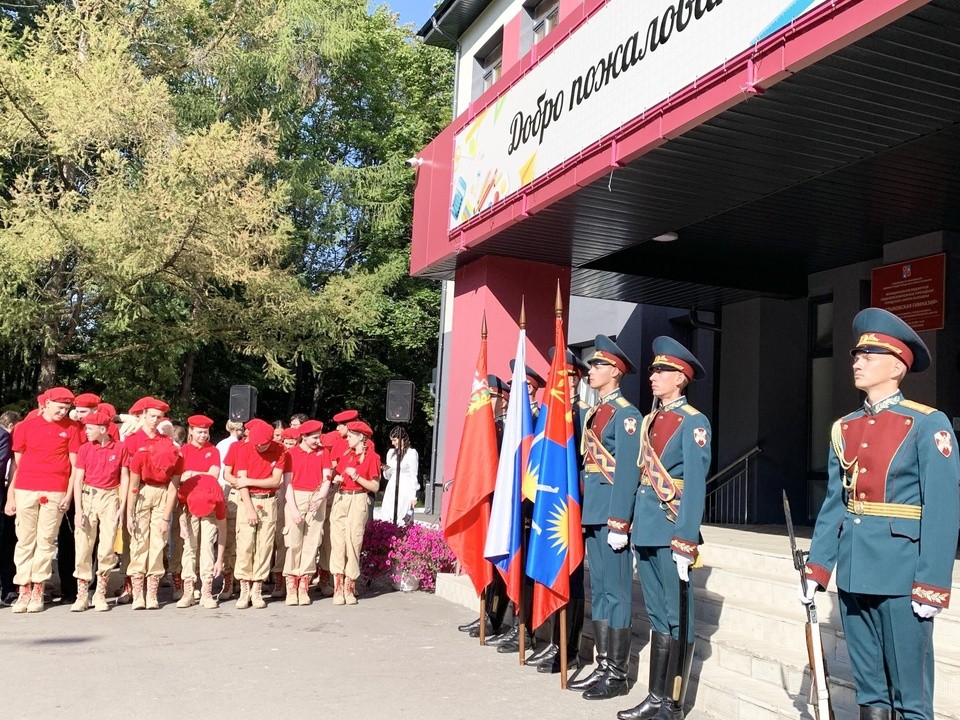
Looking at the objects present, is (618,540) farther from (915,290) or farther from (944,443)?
(915,290)

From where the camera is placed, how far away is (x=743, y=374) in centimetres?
1351

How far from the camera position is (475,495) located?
23.8 feet

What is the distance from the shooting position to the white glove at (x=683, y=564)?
16.7ft

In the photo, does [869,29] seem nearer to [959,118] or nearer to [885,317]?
[959,118]

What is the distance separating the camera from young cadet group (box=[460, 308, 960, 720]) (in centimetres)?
385

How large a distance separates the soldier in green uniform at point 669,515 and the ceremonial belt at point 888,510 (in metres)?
1.17

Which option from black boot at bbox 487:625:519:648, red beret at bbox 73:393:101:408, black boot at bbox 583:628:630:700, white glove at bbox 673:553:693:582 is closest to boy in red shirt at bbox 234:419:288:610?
red beret at bbox 73:393:101:408

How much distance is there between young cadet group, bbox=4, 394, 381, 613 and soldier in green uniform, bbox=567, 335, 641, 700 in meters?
3.72

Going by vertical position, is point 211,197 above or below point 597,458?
above

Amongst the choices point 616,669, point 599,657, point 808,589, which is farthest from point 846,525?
point 599,657

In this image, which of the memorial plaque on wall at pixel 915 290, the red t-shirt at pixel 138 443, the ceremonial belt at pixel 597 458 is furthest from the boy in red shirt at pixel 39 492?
the memorial plaque on wall at pixel 915 290

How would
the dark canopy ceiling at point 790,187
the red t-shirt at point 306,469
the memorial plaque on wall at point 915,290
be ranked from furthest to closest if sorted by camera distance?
1. the memorial plaque on wall at point 915,290
2. the red t-shirt at point 306,469
3. the dark canopy ceiling at point 790,187

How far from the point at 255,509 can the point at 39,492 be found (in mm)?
1929

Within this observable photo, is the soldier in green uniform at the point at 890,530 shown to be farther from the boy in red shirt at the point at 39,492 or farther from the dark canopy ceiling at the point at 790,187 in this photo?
the boy in red shirt at the point at 39,492
